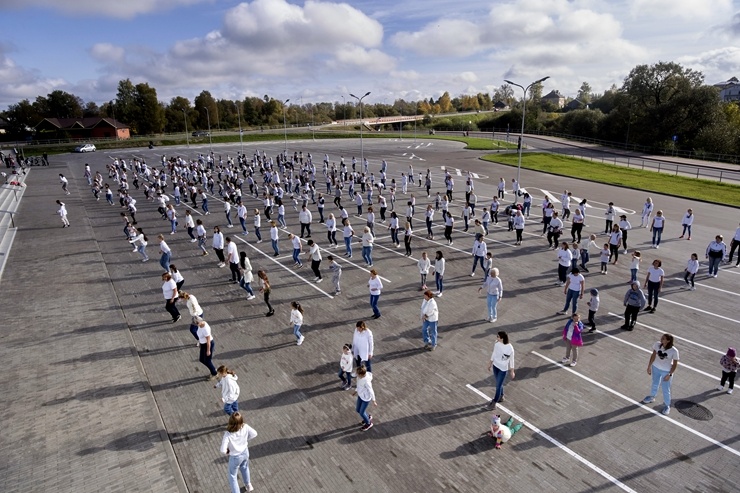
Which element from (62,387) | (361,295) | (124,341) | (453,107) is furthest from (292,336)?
(453,107)

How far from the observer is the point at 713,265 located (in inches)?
612

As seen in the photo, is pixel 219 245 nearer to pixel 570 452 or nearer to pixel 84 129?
pixel 570 452

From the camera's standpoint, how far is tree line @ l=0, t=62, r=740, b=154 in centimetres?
5253

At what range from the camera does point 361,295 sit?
14.6 meters

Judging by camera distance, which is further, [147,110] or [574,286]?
[147,110]

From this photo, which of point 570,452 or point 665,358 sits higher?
point 665,358

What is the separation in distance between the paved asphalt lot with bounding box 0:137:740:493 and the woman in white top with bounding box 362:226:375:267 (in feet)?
2.46

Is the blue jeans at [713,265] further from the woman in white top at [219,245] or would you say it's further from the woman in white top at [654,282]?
the woman in white top at [219,245]

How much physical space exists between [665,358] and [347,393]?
257 inches

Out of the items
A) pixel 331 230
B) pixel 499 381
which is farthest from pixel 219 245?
pixel 499 381

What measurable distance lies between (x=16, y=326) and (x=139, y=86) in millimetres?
98472

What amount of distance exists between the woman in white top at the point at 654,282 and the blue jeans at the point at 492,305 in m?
4.55

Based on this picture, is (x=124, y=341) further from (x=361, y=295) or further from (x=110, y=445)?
(x=361, y=295)

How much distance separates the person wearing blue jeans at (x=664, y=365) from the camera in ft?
27.6
